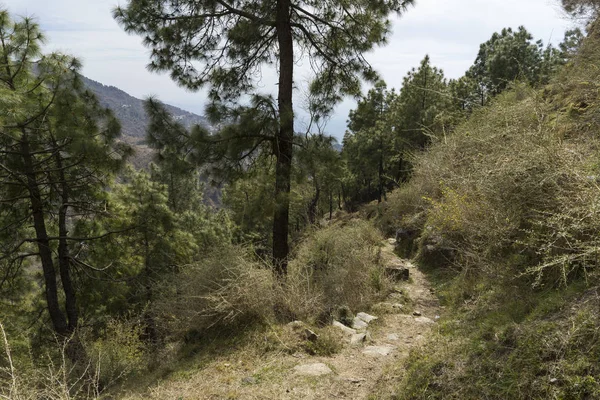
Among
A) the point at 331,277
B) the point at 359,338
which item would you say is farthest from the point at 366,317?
the point at 331,277

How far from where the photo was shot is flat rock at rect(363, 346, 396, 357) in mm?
4719

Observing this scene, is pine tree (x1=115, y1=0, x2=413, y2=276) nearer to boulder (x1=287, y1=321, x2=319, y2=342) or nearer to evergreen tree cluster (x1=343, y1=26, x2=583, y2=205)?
boulder (x1=287, y1=321, x2=319, y2=342)

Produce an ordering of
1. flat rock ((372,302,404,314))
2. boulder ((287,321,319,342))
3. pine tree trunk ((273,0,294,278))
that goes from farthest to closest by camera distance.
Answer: flat rock ((372,302,404,314)) < pine tree trunk ((273,0,294,278)) < boulder ((287,321,319,342))

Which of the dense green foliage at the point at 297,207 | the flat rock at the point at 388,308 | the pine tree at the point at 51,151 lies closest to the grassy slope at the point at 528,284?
the dense green foliage at the point at 297,207

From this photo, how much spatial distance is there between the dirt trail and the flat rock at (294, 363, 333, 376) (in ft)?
0.17

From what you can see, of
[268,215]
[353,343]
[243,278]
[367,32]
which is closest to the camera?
[353,343]

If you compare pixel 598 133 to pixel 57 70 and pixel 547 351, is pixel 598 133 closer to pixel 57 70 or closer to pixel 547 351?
pixel 547 351

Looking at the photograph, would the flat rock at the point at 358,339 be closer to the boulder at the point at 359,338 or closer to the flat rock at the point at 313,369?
the boulder at the point at 359,338

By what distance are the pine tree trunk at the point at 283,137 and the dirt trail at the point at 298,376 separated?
1.81 metres

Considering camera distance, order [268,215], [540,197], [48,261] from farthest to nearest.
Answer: [48,261] → [268,215] → [540,197]

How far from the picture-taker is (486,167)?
455 cm

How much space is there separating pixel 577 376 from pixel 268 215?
4713 millimetres

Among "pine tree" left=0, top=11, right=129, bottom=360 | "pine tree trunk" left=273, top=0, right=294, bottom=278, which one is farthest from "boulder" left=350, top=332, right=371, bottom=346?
"pine tree" left=0, top=11, right=129, bottom=360

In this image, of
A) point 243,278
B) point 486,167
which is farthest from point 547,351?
point 243,278
